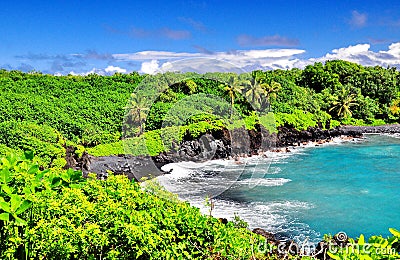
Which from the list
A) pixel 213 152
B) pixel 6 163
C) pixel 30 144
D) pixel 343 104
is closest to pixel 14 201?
pixel 6 163

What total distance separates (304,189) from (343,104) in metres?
21.6

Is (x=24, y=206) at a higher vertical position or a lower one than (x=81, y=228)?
higher

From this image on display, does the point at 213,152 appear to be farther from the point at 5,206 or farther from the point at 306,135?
the point at 5,206

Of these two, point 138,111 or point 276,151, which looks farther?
point 138,111

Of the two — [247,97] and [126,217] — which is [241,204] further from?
[247,97]

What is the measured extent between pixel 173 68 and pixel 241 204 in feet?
22.6

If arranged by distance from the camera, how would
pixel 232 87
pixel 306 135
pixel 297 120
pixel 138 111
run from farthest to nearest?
pixel 297 120
pixel 306 135
pixel 232 87
pixel 138 111

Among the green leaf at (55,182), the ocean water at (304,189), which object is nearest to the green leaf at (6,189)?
the green leaf at (55,182)

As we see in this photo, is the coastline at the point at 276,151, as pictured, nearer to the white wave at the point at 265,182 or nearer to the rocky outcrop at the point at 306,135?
the rocky outcrop at the point at 306,135

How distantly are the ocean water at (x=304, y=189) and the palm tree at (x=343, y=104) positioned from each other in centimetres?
1002

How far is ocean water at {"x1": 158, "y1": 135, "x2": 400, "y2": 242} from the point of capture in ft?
45.5

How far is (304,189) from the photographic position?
18.2 meters

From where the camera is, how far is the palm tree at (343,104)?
37.7 meters

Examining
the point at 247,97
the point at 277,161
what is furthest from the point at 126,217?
the point at 247,97
